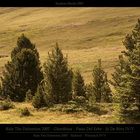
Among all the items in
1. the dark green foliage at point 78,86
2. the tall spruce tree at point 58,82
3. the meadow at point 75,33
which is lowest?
the meadow at point 75,33

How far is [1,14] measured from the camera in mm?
192000

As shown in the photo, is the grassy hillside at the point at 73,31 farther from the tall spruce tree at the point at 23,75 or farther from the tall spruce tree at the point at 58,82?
the tall spruce tree at the point at 58,82

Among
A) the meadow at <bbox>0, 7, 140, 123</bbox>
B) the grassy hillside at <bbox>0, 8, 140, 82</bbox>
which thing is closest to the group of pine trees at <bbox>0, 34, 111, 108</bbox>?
the meadow at <bbox>0, 7, 140, 123</bbox>

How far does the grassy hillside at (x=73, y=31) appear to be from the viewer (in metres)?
129

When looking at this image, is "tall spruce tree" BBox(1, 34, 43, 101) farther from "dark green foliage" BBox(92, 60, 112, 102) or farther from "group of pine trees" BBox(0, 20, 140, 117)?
"dark green foliage" BBox(92, 60, 112, 102)

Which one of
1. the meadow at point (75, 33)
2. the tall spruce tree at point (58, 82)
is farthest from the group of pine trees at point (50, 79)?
the meadow at point (75, 33)

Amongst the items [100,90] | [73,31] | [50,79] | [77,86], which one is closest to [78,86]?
[77,86]

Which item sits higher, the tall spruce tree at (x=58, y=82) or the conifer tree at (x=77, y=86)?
the tall spruce tree at (x=58, y=82)

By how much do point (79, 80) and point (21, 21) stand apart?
144662 millimetres

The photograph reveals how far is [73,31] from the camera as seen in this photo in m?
162

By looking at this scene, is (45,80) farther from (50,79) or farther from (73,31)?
(73,31)

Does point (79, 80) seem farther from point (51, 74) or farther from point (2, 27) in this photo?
point (2, 27)
